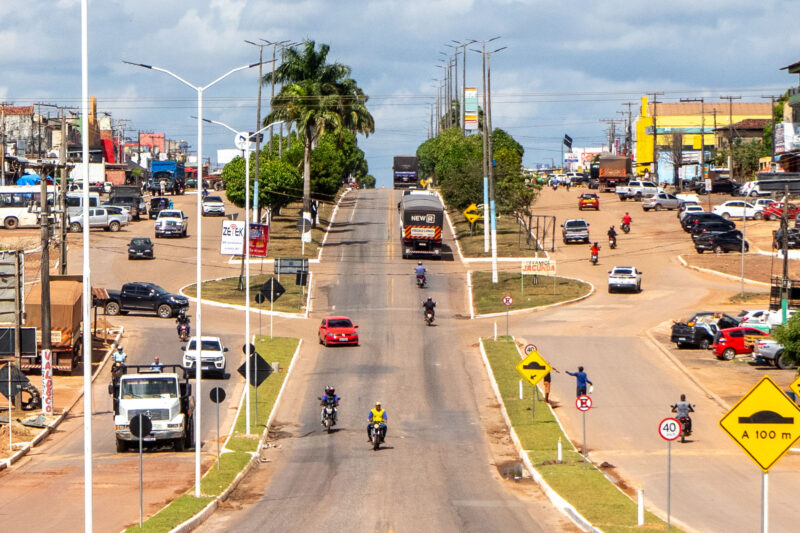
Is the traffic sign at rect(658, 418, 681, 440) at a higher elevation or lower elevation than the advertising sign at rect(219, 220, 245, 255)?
lower

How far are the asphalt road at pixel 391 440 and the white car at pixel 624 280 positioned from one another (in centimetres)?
924

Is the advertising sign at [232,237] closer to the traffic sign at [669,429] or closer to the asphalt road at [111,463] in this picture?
the asphalt road at [111,463]

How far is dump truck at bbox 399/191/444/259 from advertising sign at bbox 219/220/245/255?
70.8 ft

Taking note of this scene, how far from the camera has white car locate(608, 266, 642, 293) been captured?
65688 millimetres

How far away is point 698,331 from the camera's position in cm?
5062

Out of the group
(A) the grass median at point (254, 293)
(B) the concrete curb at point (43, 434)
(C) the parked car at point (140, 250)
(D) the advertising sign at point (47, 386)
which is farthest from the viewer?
(C) the parked car at point (140, 250)

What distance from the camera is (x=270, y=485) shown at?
28.2m

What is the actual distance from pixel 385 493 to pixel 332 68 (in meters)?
65.1

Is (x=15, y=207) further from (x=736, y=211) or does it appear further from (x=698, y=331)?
(x=698, y=331)

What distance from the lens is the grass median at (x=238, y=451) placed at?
22578 mm

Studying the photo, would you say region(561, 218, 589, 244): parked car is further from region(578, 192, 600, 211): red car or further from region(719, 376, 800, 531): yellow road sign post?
region(719, 376, 800, 531): yellow road sign post

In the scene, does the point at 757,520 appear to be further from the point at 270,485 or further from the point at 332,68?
the point at 332,68

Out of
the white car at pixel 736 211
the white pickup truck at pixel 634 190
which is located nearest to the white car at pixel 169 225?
the white car at pixel 736 211

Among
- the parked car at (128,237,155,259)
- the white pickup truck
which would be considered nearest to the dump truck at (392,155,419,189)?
the white pickup truck
